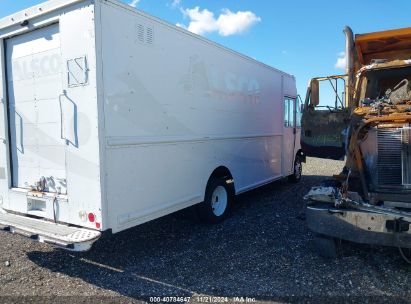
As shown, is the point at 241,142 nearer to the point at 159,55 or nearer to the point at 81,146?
the point at 159,55

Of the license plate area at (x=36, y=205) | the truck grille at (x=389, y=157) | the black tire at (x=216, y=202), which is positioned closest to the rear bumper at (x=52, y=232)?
the license plate area at (x=36, y=205)

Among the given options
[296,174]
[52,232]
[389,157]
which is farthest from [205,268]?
[296,174]

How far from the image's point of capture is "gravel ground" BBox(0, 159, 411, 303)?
3984mm

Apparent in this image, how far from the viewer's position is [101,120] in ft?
13.7

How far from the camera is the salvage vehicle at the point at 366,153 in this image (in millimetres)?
4207

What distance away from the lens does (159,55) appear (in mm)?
5059

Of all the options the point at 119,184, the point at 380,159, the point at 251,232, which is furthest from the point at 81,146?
the point at 380,159

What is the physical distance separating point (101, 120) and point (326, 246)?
3.33 meters

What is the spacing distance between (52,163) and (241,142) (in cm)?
390

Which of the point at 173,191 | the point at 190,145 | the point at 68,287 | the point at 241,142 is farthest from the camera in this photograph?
the point at 241,142

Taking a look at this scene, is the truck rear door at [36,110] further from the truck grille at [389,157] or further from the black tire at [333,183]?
the truck grille at [389,157]

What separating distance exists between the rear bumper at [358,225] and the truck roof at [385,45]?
3.10 metres

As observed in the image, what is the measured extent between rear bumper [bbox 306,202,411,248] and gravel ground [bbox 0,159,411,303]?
0.49 meters

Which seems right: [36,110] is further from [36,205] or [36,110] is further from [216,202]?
[216,202]
